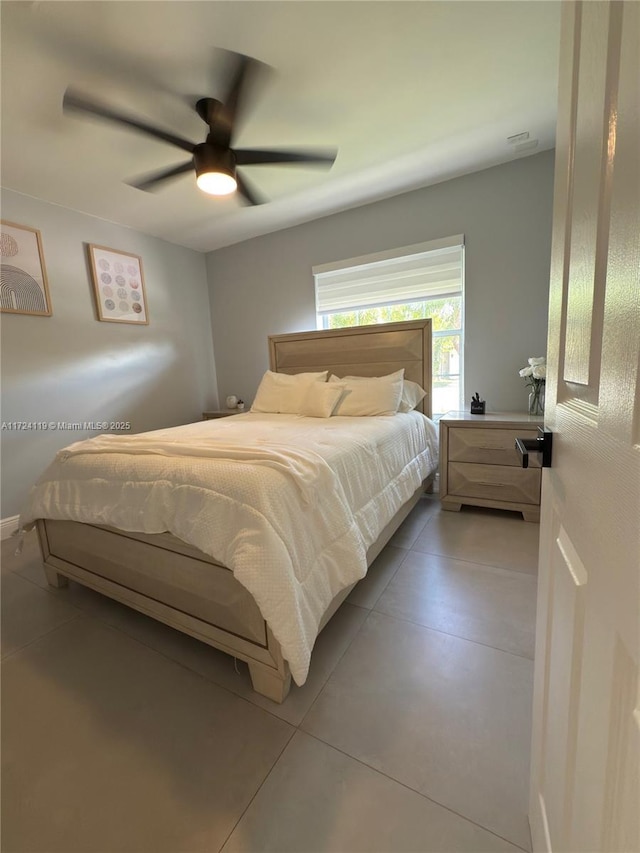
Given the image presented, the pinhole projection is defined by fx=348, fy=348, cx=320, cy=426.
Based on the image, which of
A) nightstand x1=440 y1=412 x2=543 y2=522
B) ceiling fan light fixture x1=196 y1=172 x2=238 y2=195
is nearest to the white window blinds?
nightstand x1=440 y1=412 x2=543 y2=522

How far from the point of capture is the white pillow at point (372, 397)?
2648mm

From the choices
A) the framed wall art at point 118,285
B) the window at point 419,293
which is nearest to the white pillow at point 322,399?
the window at point 419,293

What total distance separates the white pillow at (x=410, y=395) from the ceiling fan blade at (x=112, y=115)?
2.10 metres

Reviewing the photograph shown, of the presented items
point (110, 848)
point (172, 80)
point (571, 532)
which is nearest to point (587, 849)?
point (571, 532)

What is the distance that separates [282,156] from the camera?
77.1 inches

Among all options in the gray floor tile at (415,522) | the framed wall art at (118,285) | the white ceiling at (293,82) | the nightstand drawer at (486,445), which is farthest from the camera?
the framed wall art at (118,285)

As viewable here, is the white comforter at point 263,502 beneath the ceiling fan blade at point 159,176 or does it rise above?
beneath

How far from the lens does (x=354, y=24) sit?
5.15 ft

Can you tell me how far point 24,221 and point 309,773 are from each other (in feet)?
13.0

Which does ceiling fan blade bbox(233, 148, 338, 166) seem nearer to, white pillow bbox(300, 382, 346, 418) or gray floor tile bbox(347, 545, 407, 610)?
white pillow bbox(300, 382, 346, 418)

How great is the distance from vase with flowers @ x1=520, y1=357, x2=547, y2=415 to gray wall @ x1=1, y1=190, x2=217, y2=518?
356 centimetres

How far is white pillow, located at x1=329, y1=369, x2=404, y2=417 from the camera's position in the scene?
8.69 ft

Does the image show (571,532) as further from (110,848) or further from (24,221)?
(24,221)

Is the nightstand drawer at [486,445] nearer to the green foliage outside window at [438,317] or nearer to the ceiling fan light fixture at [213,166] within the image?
the green foliage outside window at [438,317]
